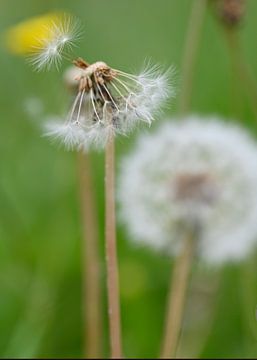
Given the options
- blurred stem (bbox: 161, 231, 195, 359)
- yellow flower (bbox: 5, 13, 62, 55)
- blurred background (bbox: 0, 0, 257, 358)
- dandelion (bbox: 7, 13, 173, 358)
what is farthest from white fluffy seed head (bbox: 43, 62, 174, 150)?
yellow flower (bbox: 5, 13, 62, 55)

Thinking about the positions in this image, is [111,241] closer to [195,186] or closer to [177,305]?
[177,305]

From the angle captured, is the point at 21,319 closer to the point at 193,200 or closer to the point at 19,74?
the point at 193,200

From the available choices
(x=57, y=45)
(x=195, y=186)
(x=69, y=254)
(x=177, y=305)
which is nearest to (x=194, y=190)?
(x=195, y=186)

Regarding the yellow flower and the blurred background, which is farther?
the yellow flower

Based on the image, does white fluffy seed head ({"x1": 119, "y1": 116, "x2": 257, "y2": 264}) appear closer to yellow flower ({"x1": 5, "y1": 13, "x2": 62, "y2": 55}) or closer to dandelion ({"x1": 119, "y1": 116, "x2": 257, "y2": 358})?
dandelion ({"x1": 119, "y1": 116, "x2": 257, "y2": 358})

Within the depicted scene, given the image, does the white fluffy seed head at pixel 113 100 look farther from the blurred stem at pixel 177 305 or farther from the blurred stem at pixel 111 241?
the blurred stem at pixel 177 305

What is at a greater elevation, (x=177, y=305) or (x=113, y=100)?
(x=113, y=100)

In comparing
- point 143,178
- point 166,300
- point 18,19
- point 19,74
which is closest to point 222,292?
point 166,300
